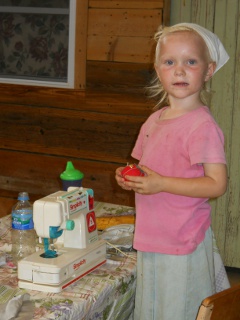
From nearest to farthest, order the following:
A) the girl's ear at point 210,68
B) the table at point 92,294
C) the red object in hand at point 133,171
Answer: the table at point 92,294
the red object in hand at point 133,171
the girl's ear at point 210,68

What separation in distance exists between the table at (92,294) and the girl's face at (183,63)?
0.53 m

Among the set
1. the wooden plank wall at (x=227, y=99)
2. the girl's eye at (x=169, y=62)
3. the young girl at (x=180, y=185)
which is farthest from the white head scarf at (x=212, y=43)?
the wooden plank wall at (x=227, y=99)

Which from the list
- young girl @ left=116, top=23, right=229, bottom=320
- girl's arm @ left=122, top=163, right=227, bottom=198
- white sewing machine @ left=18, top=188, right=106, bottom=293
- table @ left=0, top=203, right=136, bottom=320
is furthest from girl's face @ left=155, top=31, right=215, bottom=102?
table @ left=0, top=203, right=136, bottom=320

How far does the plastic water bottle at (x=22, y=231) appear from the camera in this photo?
183 centimetres

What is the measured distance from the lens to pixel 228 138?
12.3 ft

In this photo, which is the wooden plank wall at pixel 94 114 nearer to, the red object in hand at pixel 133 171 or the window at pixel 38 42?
the window at pixel 38 42

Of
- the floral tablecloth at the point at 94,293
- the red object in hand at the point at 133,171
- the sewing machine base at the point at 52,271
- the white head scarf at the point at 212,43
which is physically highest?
the white head scarf at the point at 212,43

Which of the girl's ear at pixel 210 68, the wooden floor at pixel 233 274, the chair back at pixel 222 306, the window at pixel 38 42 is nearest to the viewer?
the chair back at pixel 222 306

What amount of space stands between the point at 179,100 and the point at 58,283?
0.60 meters

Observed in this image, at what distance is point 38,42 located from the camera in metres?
4.13

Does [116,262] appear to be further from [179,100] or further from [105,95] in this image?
[105,95]

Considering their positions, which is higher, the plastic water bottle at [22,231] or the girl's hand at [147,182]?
the girl's hand at [147,182]

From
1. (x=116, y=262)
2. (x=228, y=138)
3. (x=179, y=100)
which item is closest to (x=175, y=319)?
(x=116, y=262)

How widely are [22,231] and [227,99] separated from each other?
211 cm
